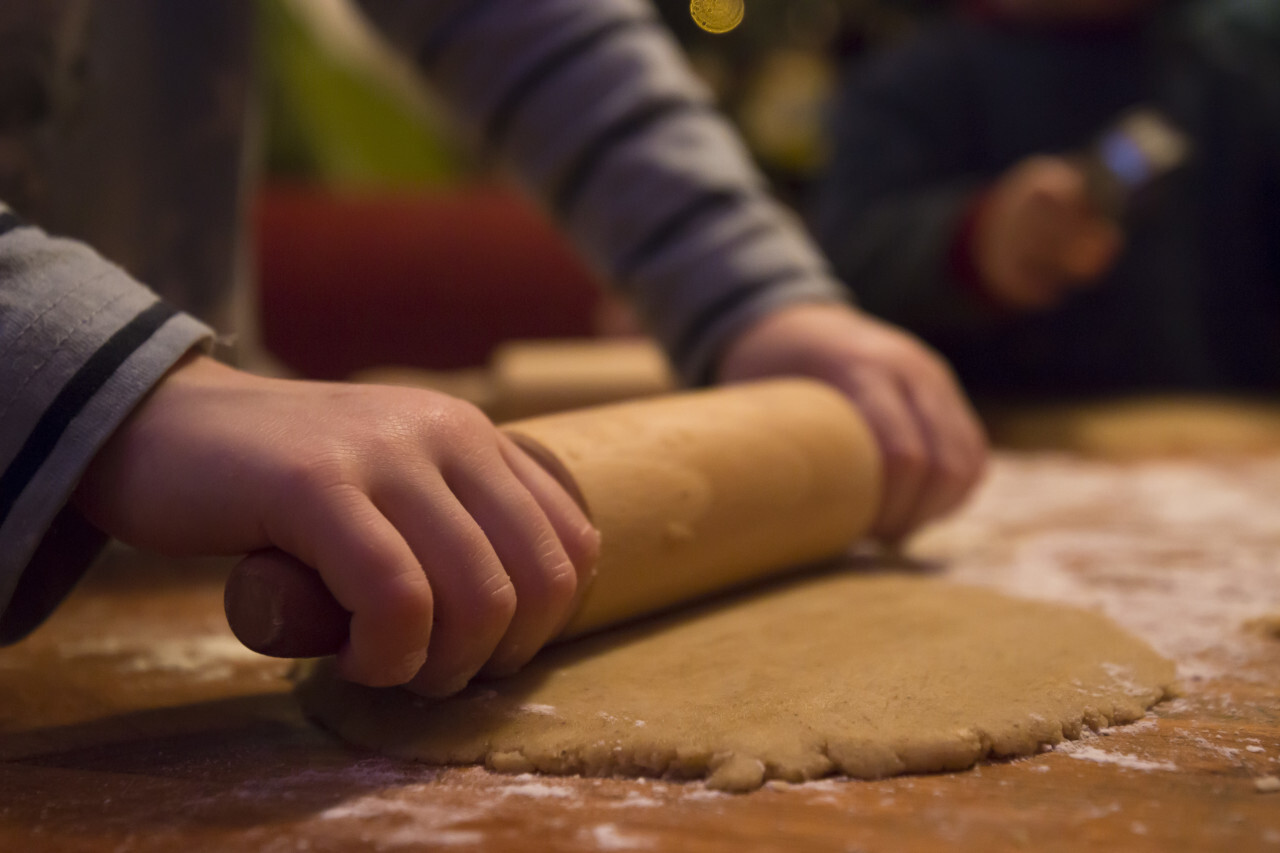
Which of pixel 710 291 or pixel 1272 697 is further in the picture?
pixel 710 291

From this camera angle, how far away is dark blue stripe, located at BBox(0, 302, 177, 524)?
0.47m

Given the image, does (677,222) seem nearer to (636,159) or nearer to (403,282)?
(636,159)

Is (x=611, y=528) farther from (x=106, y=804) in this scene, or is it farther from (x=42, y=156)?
(x=42, y=156)

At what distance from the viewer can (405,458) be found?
475mm

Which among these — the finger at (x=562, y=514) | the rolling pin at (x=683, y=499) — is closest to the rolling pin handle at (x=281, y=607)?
the rolling pin at (x=683, y=499)

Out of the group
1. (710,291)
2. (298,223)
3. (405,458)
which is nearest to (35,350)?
(405,458)

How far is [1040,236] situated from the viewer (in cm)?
159

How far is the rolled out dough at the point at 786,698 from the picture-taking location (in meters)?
0.46

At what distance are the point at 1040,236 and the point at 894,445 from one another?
895mm

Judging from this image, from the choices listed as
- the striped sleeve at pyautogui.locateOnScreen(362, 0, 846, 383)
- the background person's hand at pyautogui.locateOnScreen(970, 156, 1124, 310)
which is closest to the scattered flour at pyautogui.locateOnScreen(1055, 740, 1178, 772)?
the striped sleeve at pyautogui.locateOnScreen(362, 0, 846, 383)

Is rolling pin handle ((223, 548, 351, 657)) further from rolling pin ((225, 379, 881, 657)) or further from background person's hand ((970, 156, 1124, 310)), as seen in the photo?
background person's hand ((970, 156, 1124, 310))

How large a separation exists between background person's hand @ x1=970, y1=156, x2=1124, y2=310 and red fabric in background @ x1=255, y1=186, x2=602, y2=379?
114 cm

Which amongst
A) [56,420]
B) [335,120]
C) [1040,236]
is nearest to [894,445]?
[56,420]

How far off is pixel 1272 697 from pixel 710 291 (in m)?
0.53
